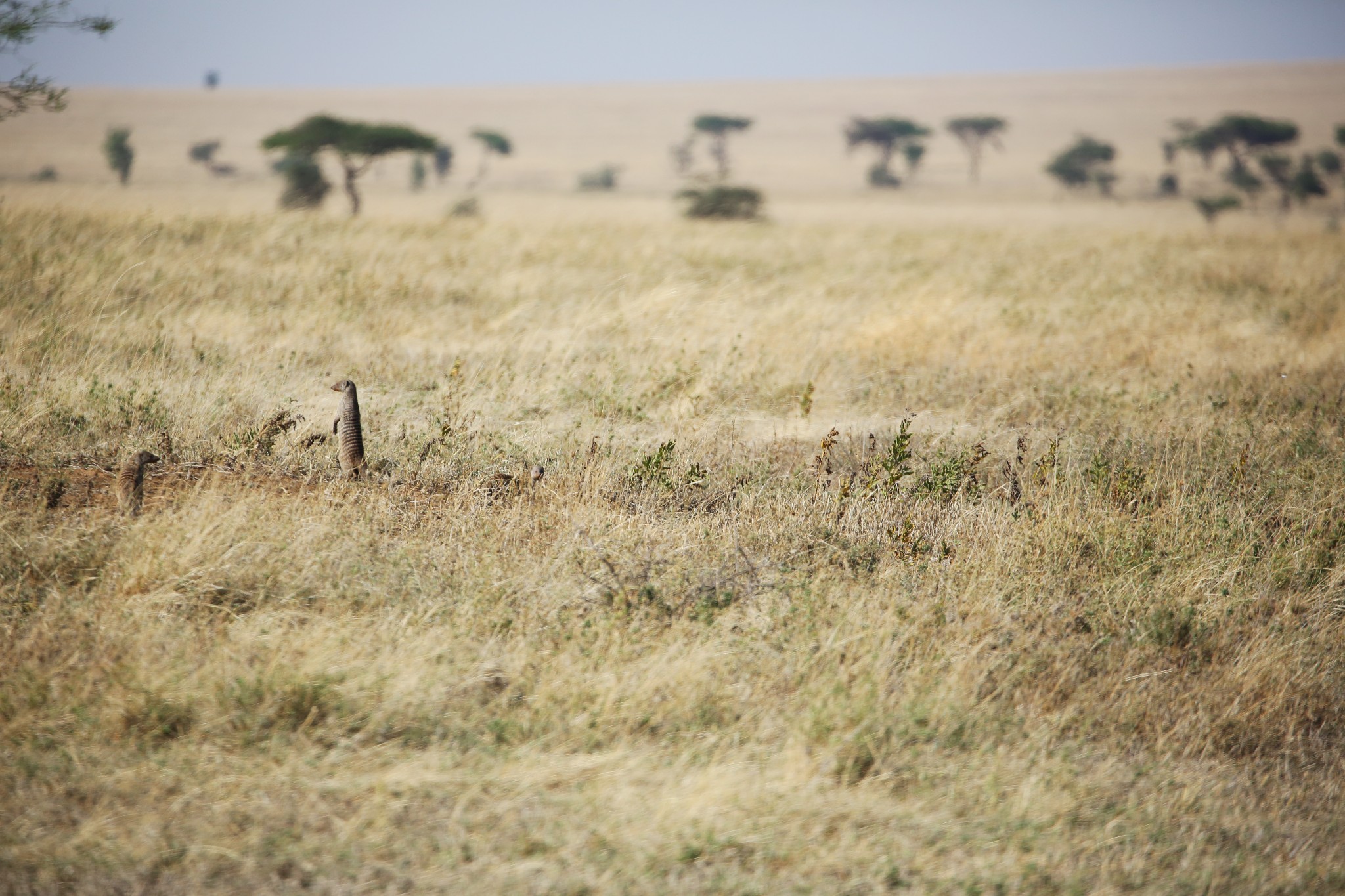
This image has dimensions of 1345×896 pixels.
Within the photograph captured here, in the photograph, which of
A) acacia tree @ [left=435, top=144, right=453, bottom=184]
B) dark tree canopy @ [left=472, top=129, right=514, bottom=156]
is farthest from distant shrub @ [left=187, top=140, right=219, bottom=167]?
dark tree canopy @ [left=472, top=129, right=514, bottom=156]

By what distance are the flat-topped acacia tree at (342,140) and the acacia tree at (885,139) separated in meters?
39.3

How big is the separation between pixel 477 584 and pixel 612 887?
1701 mm

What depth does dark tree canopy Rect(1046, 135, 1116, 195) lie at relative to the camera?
163 feet

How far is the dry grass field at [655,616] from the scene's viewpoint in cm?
261

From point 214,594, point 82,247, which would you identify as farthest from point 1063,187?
point 214,594

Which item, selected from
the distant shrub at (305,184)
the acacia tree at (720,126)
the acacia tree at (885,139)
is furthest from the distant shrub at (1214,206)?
the acacia tree at (720,126)

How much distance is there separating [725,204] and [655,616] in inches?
852

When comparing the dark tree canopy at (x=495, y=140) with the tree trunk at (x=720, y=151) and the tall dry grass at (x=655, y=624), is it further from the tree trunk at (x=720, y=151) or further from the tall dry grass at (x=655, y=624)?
the tall dry grass at (x=655, y=624)

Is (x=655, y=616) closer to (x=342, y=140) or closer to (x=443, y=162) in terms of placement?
(x=342, y=140)

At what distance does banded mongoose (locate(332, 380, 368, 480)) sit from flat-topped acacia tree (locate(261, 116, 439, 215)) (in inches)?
909

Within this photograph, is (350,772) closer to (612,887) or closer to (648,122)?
(612,887)

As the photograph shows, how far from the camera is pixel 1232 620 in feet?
12.8

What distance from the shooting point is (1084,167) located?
165 ft

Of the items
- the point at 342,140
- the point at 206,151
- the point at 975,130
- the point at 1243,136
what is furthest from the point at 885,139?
the point at 206,151
